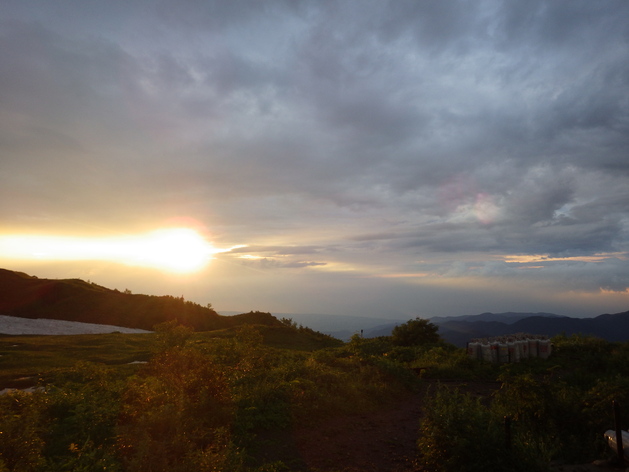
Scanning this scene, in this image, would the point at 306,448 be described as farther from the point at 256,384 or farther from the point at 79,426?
the point at 79,426

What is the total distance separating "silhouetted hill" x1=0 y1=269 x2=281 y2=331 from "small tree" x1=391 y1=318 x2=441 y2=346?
13311 millimetres

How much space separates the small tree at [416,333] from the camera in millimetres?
31459

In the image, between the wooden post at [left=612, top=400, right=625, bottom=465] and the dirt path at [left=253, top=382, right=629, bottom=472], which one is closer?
the wooden post at [left=612, top=400, right=625, bottom=465]

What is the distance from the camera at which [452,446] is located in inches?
344

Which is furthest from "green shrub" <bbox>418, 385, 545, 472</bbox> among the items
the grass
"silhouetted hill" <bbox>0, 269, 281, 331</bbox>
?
"silhouetted hill" <bbox>0, 269, 281, 331</bbox>

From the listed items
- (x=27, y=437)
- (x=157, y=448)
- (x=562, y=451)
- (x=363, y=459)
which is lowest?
(x=363, y=459)

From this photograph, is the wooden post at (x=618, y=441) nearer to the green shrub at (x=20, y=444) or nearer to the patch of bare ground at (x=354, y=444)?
the patch of bare ground at (x=354, y=444)

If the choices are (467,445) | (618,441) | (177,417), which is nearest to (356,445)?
(467,445)

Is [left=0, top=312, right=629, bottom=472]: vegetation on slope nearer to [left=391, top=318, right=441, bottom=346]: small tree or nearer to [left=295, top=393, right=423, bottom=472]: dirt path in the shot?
[left=295, top=393, right=423, bottom=472]: dirt path

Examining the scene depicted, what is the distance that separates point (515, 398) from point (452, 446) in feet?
12.9

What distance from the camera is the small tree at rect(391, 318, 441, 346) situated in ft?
103

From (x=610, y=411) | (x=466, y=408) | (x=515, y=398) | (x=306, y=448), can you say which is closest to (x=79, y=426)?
(x=306, y=448)

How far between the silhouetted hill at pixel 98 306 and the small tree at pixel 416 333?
1331cm

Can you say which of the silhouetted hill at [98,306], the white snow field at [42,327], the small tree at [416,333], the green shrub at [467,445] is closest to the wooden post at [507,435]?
the green shrub at [467,445]
